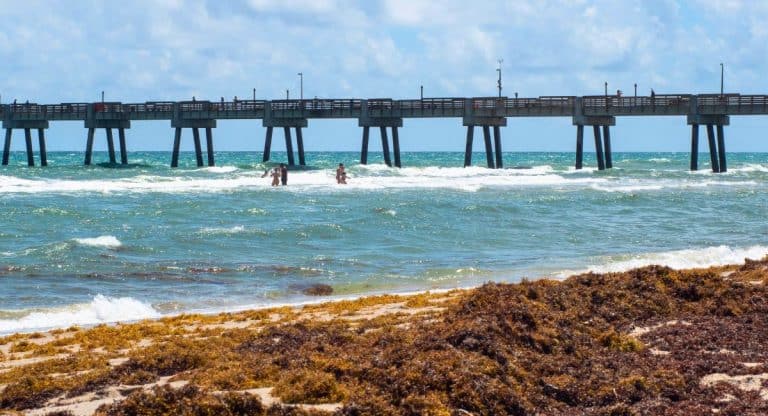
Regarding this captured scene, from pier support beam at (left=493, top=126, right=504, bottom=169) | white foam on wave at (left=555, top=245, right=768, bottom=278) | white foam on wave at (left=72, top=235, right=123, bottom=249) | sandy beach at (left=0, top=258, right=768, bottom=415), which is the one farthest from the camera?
pier support beam at (left=493, top=126, right=504, bottom=169)

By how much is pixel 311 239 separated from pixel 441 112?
3183 centimetres

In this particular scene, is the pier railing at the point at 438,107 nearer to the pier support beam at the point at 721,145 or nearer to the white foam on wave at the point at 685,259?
the pier support beam at the point at 721,145

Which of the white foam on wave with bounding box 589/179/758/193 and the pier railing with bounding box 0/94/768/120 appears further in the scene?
the pier railing with bounding box 0/94/768/120

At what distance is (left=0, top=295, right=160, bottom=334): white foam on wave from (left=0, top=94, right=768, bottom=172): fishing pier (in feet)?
137

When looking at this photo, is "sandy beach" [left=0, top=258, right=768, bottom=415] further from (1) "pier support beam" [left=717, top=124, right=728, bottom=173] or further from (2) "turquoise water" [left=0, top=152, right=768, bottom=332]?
(1) "pier support beam" [left=717, top=124, right=728, bottom=173]

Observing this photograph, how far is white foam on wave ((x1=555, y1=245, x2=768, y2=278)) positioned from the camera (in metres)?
20.7

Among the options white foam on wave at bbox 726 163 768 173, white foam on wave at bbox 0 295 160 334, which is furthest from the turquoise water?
white foam on wave at bbox 726 163 768 173

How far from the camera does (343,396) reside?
8.45m

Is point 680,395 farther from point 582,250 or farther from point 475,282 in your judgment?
point 582,250

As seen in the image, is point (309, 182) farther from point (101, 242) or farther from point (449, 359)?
point (449, 359)

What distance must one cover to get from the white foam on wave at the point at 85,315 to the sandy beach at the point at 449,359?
1.12 meters

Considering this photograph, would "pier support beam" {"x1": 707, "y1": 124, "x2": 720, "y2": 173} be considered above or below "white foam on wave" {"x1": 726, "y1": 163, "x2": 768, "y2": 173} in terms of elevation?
above

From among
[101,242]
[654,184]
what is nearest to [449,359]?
[101,242]

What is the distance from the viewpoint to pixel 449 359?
30.1 feet
